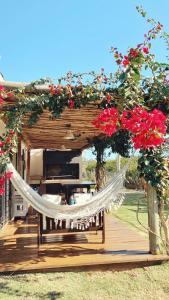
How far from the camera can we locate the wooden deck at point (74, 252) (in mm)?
4152

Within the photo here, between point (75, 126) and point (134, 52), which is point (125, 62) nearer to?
point (134, 52)

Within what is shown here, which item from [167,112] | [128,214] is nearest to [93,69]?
[167,112]

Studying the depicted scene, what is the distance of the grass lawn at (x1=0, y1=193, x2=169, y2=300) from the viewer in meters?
3.39

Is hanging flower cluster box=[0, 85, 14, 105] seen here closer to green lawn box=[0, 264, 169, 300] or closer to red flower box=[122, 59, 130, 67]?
red flower box=[122, 59, 130, 67]

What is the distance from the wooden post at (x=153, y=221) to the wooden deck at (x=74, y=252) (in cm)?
14

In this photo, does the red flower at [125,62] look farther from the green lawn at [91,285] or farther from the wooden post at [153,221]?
the green lawn at [91,285]

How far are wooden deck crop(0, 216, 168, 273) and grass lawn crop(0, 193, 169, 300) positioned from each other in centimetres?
12

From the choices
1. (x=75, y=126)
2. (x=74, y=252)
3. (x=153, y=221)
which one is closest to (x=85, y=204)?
(x=74, y=252)

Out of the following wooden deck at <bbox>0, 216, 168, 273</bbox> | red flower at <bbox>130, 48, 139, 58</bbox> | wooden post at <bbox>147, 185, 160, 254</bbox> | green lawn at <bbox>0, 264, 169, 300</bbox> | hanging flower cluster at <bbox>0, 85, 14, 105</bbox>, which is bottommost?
green lawn at <bbox>0, 264, 169, 300</bbox>

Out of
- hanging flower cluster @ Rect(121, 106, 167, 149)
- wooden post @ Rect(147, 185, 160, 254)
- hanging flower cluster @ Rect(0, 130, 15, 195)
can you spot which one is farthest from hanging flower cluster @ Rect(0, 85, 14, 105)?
wooden post @ Rect(147, 185, 160, 254)

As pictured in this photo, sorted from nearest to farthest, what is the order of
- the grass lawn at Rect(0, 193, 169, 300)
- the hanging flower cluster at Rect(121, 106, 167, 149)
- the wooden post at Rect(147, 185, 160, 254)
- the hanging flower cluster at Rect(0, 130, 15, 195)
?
the hanging flower cluster at Rect(121, 106, 167, 149)
the grass lawn at Rect(0, 193, 169, 300)
the hanging flower cluster at Rect(0, 130, 15, 195)
the wooden post at Rect(147, 185, 160, 254)

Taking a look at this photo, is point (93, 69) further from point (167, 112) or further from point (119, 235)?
point (119, 235)

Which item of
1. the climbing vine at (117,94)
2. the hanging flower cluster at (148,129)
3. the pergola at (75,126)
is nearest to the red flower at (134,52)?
the climbing vine at (117,94)

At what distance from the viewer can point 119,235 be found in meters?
5.94
